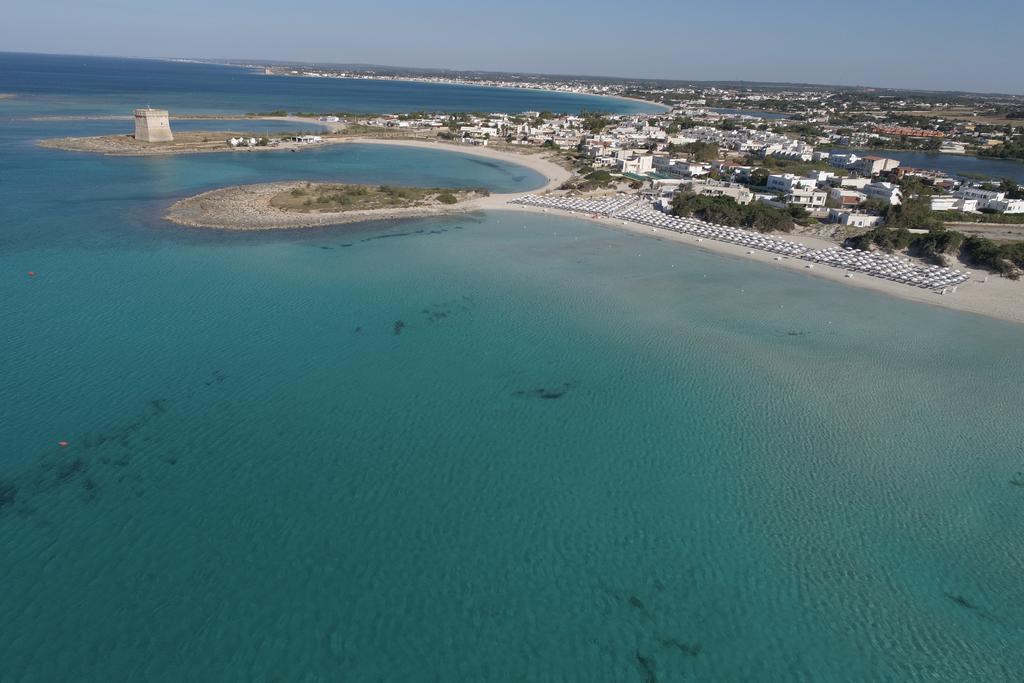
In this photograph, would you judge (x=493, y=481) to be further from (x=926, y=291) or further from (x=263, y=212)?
(x=263, y=212)

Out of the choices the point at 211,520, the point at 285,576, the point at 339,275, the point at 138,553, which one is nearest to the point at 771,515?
the point at 285,576

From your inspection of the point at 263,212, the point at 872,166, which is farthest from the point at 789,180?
the point at 263,212

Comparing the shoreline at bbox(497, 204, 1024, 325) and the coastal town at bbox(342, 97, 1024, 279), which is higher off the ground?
the coastal town at bbox(342, 97, 1024, 279)

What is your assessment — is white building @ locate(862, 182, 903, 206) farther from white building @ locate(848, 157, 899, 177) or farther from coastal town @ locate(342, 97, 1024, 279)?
white building @ locate(848, 157, 899, 177)

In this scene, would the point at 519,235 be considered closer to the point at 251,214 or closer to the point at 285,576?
the point at 251,214

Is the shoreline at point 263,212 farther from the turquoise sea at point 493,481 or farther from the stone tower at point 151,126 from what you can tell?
the stone tower at point 151,126

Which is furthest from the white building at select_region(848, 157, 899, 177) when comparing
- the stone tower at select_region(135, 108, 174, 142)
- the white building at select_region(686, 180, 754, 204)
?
the stone tower at select_region(135, 108, 174, 142)
